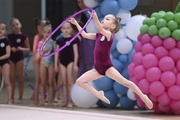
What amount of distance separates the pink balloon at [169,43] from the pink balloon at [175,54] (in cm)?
5

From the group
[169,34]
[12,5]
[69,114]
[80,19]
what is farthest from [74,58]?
[12,5]

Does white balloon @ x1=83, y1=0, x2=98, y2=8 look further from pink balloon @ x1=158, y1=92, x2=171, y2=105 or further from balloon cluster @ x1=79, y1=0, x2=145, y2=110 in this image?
pink balloon @ x1=158, y1=92, x2=171, y2=105

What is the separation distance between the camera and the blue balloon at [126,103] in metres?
6.24

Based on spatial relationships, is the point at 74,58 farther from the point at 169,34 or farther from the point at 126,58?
the point at 169,34

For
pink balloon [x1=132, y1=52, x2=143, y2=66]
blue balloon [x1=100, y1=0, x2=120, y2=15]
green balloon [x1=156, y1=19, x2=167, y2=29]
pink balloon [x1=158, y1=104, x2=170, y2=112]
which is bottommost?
pink balloon [x1=158, y1=104, x2=170, y2=112]

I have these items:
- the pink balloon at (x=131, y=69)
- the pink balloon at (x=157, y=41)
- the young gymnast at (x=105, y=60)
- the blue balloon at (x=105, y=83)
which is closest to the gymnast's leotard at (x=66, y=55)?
the blue balloon at (x=105, y=83)

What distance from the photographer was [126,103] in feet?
20.5

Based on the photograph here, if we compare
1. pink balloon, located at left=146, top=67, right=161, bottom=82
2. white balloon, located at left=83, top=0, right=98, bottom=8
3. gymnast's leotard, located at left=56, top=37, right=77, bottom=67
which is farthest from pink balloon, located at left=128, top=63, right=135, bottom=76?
white balloon, located at left=83, top=0, right=98, bottom=8

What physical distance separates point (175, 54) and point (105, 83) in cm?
124

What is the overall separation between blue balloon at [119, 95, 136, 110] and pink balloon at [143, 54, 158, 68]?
85cm

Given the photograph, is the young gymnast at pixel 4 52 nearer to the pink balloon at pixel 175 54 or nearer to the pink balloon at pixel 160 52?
the pink balloon at pixel 160 52

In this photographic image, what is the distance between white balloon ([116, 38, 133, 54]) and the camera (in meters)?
6.16

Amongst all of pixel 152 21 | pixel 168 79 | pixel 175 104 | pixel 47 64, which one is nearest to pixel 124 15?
pixel 152 21

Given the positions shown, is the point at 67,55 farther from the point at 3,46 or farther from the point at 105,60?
the point at 105,60
